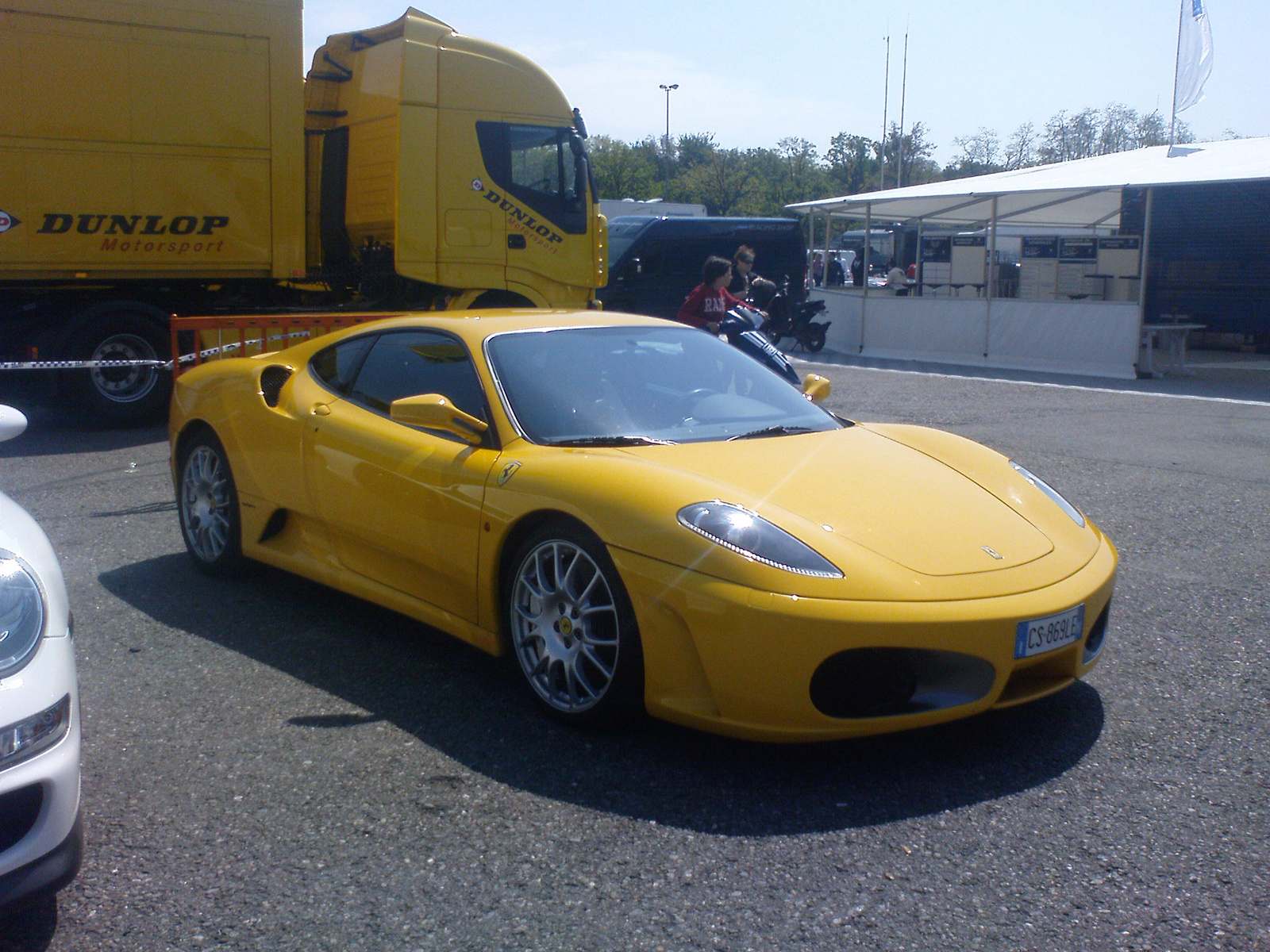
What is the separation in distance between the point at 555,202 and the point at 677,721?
8307 millimetres

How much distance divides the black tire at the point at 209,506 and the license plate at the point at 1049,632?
10.6 feet

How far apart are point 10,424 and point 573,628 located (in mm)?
1662

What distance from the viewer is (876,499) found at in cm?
354


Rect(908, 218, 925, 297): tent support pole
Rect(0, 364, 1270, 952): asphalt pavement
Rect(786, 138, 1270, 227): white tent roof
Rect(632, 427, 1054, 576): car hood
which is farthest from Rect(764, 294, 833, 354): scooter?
Rect(632, 427, 1054, 576): car hood

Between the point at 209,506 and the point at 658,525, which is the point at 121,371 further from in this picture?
the point at 658,525

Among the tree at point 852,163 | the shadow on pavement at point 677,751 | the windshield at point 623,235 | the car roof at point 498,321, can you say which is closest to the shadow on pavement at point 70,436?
the car roof at point 498,321

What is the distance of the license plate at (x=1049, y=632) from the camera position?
3174 mm

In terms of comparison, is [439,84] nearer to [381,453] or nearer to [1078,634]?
[381,453]

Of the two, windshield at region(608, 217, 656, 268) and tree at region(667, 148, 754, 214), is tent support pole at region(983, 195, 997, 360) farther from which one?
tree at region(667, 148, 754, 214)

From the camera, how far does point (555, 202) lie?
35.6ft

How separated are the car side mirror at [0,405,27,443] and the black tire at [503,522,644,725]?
4.72 ft

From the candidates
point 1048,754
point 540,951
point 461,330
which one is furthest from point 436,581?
point 1048,754

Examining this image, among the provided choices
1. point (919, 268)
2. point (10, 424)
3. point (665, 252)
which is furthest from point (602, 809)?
point (919, 268)

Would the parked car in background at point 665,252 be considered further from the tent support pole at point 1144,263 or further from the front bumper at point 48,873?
the front bumper at point 48,873
